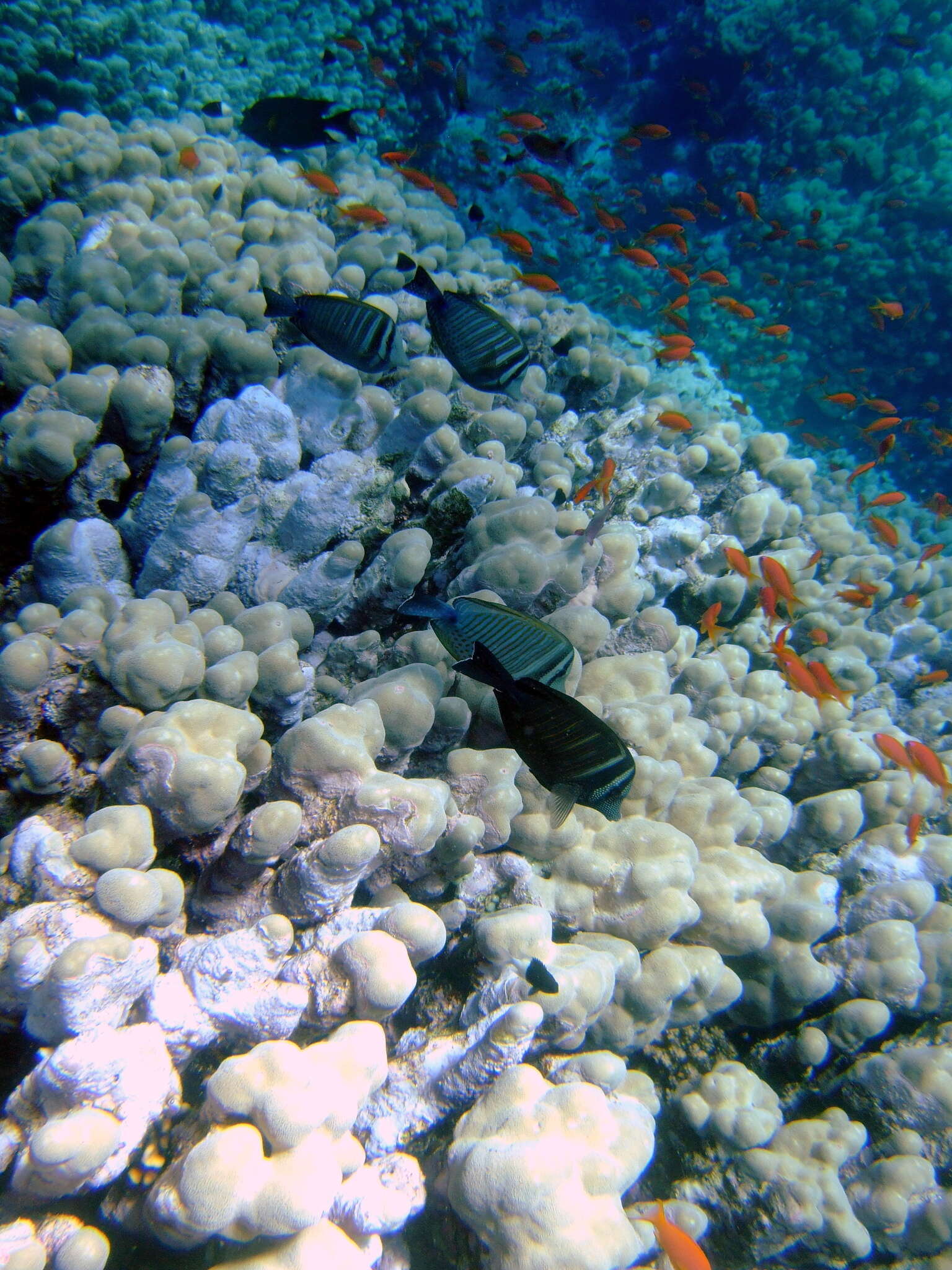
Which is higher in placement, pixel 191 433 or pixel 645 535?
pixel 645 535

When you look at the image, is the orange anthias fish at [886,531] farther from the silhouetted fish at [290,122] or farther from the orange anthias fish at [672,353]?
the silhouetted fish at [290,122]

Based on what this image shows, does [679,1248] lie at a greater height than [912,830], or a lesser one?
lesser

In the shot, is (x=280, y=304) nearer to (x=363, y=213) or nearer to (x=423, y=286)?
(x=423, y=286)

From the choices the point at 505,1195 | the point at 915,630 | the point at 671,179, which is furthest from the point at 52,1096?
the point at 671,179

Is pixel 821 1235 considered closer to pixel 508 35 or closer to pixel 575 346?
pixel 575 346

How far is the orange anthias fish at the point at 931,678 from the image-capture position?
15.4ft

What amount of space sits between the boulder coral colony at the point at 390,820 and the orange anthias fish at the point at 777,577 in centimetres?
2

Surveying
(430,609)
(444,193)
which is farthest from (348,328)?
(444,193)

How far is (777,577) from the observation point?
3623 millimetres

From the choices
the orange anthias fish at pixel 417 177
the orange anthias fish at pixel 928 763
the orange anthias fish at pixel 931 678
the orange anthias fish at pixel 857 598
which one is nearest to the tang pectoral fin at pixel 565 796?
the orange anthias fish at pixel 928 763

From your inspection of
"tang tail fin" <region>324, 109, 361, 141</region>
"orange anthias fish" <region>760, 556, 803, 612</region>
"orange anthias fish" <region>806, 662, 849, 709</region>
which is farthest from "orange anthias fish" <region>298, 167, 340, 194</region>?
"orange anthias fish" <region>806, 662, 849, 709</region>

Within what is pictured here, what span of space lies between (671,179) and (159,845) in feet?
59.2

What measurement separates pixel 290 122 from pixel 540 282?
2.26 metres

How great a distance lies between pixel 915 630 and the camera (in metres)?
4.97
